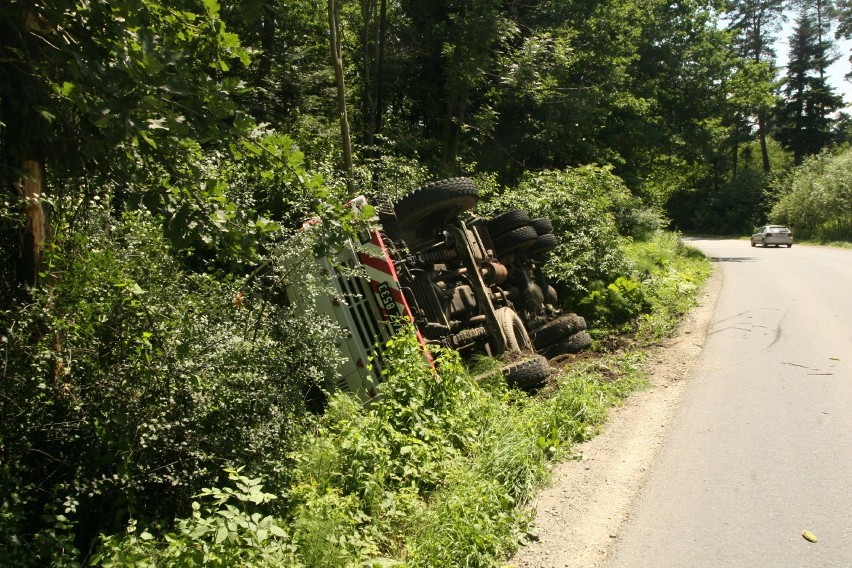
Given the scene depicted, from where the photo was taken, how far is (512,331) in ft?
30.8

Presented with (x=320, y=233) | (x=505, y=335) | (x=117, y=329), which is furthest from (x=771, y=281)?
(x=117, y=329)

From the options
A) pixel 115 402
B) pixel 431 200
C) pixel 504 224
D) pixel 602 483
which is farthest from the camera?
pixel 504 224

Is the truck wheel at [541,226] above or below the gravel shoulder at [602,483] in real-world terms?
above

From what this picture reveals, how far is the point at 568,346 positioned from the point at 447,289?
2.34 m

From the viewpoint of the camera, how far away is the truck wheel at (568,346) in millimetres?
10438

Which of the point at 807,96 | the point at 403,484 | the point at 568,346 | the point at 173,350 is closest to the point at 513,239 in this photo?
the point at 568,346

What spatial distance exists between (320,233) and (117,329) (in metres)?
1.67

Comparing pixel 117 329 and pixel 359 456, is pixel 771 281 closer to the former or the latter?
pixel 359 456

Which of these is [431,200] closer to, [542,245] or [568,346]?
[568,346]

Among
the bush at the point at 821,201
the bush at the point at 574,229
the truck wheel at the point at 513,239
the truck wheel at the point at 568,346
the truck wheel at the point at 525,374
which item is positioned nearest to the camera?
the truck wheel at the point at 525,374

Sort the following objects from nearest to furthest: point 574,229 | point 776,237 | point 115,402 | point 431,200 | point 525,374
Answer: point 115,402
point 525,374
point 431,200
point 574,229
point 776,237

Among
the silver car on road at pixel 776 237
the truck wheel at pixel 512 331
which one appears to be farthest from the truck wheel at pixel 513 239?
the silver car on road at pixel 776 237

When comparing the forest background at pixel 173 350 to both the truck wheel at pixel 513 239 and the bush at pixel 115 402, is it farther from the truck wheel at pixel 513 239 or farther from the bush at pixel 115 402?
the truck wheel at pixel 513 239

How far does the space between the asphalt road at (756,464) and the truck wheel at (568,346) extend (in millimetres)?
1714
